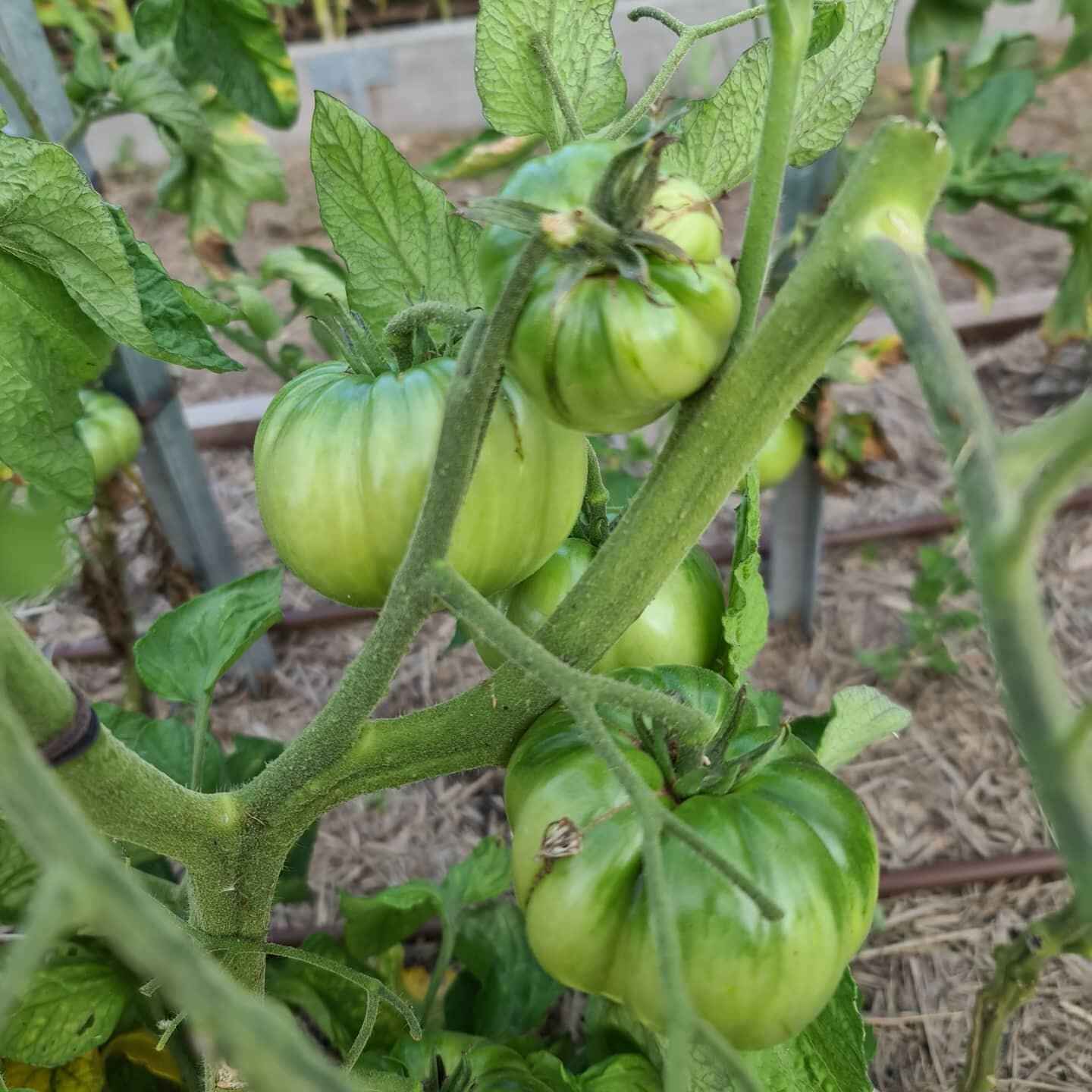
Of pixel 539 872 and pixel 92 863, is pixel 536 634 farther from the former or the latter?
pixel 92 863

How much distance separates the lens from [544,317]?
344 millimetres

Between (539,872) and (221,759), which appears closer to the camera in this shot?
(539,872)

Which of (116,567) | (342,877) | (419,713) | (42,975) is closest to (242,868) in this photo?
(419,713)

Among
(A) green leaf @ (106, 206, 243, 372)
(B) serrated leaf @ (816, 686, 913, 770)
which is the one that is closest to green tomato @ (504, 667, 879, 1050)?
(B) serrated leaf @ (816, 686, 913, 770)

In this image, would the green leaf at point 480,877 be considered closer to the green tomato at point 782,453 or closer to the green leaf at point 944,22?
the green tomato at point 782,453

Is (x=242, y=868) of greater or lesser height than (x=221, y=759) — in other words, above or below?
above

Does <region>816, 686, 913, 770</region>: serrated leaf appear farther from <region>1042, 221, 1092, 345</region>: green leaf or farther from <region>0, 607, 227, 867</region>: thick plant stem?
<region>1042, 221, 1092, 345</region>: green leaf

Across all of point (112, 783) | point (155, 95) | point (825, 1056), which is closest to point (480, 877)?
point (825, 1056)

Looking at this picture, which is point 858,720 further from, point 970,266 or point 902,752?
point 970,266

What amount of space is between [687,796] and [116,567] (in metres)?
0.89

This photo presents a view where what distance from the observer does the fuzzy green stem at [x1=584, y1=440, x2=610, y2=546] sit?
570 mm

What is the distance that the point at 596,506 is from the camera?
581 millimetres

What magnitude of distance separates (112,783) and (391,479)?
172 millimetres

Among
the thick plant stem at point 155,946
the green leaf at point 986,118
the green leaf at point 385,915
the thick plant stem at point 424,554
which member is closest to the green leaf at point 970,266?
the green leaf at point 986,118
